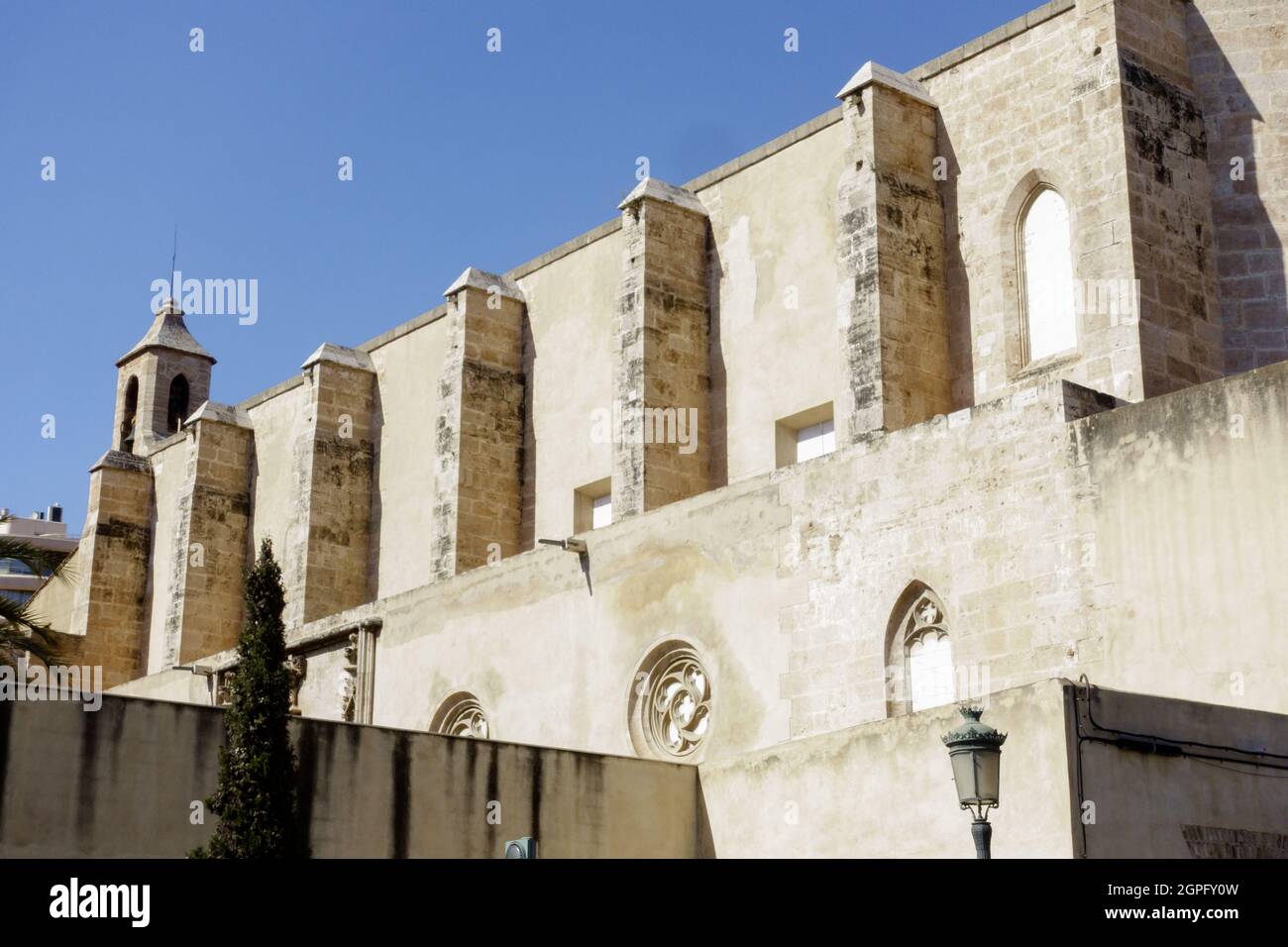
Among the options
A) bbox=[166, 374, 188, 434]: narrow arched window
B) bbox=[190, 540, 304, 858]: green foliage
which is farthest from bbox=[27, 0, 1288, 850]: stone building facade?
bbox=[166, 374, 188, 434]: narrow arched window

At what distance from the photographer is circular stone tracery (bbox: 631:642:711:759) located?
A: 1848 centimetres

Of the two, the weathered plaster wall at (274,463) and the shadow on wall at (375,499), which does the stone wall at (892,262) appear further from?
the weathered plaster wall at (274,463)

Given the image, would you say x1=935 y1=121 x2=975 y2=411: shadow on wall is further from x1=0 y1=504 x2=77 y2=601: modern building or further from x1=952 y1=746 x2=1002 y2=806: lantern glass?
x1=0 y1=504 x2=77 y2=601: modern building

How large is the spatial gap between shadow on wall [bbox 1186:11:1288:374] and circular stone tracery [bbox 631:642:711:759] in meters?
6.94

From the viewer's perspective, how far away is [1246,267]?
813 inches

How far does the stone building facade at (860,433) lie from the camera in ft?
51.0

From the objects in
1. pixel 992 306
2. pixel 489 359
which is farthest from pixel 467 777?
pixel 489 359

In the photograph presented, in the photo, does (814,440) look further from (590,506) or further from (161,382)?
(161,382)

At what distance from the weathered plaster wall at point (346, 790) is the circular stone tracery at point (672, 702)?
2288 mm

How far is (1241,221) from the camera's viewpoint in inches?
817
